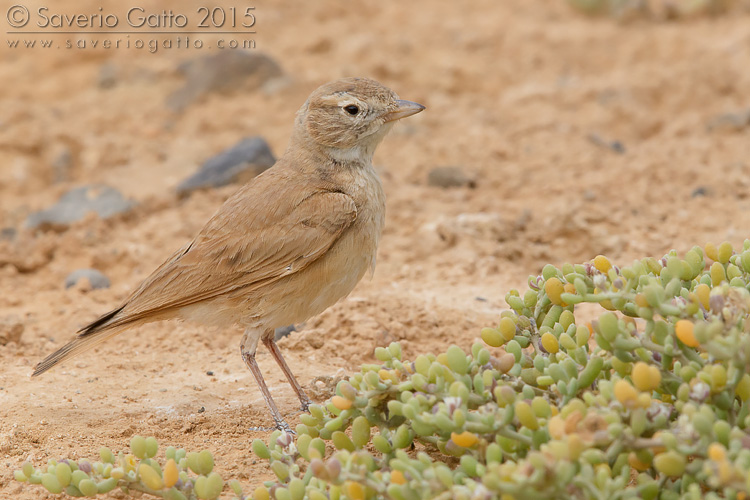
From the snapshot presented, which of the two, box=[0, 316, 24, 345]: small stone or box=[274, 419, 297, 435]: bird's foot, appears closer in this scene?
box=[274, 419, 297, 435]: bird's foot

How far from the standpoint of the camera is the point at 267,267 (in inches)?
178

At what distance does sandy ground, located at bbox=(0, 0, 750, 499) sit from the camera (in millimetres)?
4762

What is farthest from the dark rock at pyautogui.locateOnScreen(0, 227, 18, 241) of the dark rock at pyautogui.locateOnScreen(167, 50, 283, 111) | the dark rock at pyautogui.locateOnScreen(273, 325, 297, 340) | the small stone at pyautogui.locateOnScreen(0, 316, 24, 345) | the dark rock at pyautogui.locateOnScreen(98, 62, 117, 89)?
the dark rock at pyautogui.locateOnScreen(273, 325, 297, 340)

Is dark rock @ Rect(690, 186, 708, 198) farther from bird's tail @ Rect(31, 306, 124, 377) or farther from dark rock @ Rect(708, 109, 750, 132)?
bird's tail @ Rect(31, 306, 124, 377)

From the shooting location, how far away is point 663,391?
3102 millimetres

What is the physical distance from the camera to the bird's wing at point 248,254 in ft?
14.8

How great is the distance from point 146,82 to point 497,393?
7.42m

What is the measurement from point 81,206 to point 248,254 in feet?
11.1

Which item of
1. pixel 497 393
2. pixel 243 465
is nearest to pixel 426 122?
pixel 243 465

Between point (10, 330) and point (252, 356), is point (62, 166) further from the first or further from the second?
point (252, 356)

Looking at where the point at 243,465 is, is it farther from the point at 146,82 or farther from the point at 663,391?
the point at 146,82

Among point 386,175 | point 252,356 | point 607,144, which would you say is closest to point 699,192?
point 607,144

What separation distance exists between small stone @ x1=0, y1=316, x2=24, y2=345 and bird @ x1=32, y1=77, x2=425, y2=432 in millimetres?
1077

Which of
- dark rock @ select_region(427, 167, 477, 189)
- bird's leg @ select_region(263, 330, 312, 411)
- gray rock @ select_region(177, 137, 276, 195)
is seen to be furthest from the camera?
dark rock @ select_region(427, 167, 477, 189)
